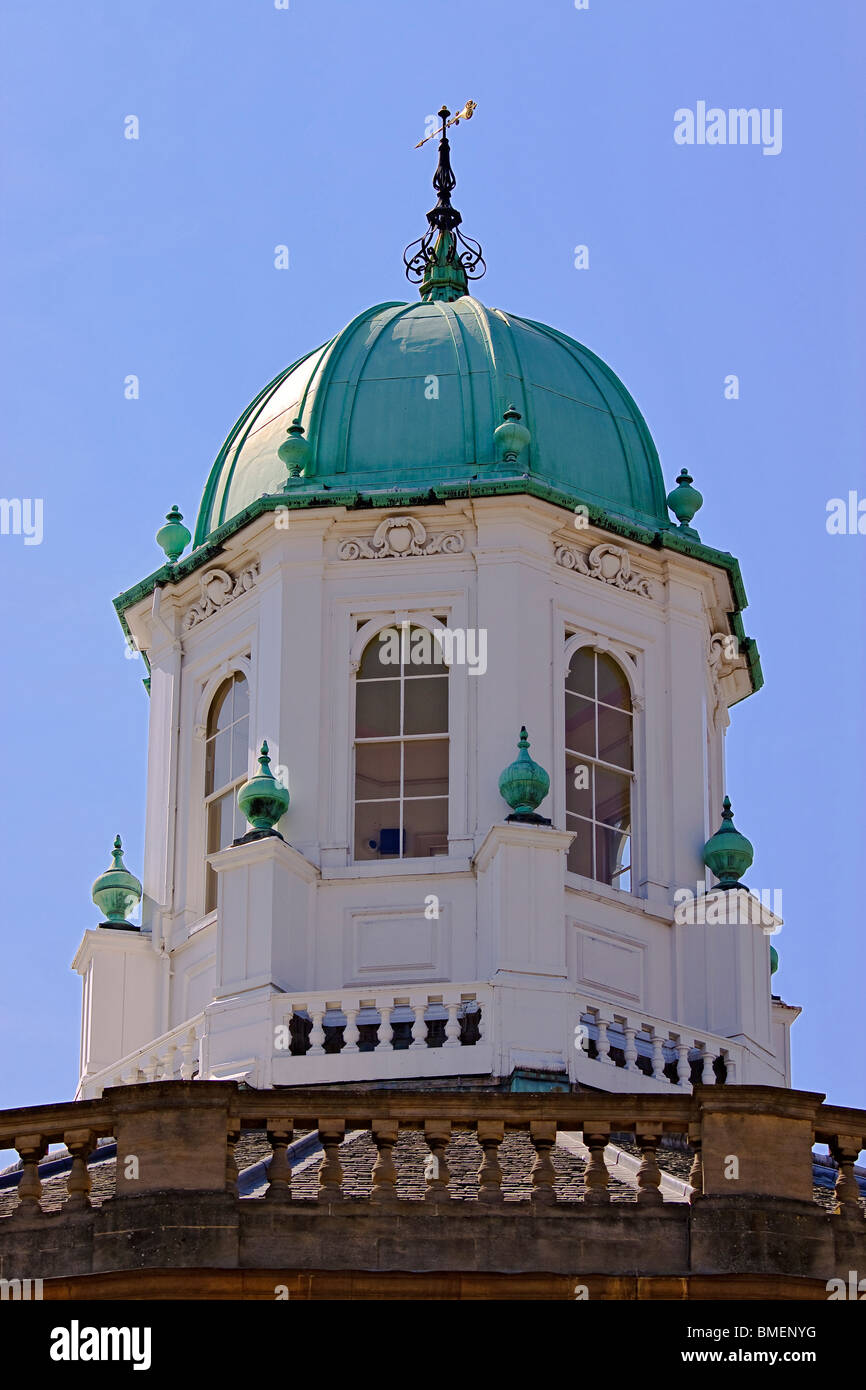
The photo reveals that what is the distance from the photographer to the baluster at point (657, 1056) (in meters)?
28.3

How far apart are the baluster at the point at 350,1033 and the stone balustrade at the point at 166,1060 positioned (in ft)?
4.39

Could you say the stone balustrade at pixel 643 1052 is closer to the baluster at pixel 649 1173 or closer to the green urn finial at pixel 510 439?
the baluster at pixel 649 1173

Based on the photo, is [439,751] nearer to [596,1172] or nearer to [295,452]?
[295,452]

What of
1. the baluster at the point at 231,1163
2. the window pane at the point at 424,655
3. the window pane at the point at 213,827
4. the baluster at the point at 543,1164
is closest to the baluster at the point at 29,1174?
the baluster at the point at 231,1163

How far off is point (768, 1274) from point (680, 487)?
1308cm

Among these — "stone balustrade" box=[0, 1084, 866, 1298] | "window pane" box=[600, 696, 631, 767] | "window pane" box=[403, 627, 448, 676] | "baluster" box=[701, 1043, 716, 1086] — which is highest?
"window pane" box=[403, 627, 448, 676]

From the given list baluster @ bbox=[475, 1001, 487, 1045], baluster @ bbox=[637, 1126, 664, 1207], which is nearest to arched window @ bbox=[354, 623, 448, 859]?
baluster @ bbox=[475, 1001, 487, 1045]

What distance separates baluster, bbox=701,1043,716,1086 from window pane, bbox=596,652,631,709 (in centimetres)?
401

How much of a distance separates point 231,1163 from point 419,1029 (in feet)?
20.2

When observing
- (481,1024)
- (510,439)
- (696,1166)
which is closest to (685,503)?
(510,439)

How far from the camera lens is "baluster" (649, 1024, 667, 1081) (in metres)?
28.3

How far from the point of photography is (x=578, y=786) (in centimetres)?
3077

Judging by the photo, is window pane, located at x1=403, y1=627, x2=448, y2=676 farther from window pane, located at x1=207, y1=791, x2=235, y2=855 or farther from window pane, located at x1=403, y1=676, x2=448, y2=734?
window pane, located at x1=207, y1=791, x2=235, y2=855
